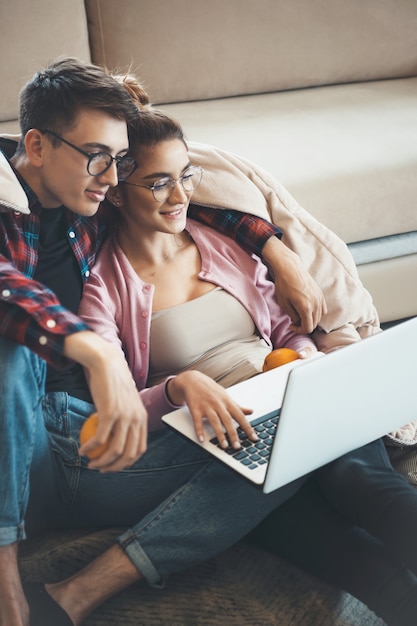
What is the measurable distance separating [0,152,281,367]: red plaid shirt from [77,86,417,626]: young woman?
3cm

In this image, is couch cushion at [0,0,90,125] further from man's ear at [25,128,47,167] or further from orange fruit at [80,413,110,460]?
orange fruit at [80,413,110,460]

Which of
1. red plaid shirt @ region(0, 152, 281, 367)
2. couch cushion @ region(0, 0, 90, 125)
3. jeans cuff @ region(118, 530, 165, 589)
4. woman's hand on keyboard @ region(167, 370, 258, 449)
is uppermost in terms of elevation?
couch cushion @ region(0, 0, 90, 125)

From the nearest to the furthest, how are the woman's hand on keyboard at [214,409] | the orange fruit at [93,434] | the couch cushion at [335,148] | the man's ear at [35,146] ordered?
1. the orange fruit at [93,434]
2. the woman's hand on keyboard at [214,409]
3. the man's ear at [35,146]
4. the couch cushion at [335,148]

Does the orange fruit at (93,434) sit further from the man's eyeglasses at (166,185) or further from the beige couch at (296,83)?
the beige couch at (296,83)

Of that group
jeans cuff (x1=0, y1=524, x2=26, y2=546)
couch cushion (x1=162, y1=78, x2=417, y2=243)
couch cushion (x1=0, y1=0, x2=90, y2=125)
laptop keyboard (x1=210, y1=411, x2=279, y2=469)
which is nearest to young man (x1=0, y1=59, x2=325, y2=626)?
jeans cuff (x1=0, y1=524, x2=26, y2=546)

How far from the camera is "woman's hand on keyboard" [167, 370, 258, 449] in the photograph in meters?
0.89

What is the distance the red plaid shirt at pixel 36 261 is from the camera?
0.84 m

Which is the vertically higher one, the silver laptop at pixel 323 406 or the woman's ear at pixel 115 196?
the woman's ear at pixel 115 196

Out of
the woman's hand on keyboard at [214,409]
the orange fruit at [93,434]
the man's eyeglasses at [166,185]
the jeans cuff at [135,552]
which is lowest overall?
the jeans cuff at [135,552]

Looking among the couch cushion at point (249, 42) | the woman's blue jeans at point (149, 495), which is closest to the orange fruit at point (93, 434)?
the woman's blue jeans at point (149, 495)

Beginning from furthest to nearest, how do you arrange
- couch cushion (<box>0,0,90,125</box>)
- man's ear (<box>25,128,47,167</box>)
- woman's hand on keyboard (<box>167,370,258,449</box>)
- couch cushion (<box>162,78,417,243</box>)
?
1. couch cushion (<box>0,0,90,125</box>)
2. couch cushion (<box>162,78,417,243</box>)
3. man's ear (<box>25,128,47,167</box>)
4. woman's hand on keyboard (<box>167,370,258,449</box>)

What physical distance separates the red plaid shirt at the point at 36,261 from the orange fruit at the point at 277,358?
0.18 m

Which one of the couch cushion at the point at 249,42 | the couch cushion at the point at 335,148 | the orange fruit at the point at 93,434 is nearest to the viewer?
the orange fruit at the point at 93,434

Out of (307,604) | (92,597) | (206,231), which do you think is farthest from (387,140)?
(92,597)
